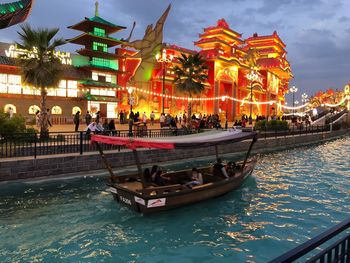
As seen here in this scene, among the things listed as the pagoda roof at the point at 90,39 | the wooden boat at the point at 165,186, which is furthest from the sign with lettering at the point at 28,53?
the wooden boat at the point at 165,186

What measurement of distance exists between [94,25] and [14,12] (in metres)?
19.8

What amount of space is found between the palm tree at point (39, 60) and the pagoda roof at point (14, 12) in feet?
3.23

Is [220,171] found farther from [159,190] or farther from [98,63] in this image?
[98,63]

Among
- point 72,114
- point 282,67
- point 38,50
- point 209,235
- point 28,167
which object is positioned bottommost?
point 209,235

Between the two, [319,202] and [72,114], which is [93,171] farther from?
[72,114]

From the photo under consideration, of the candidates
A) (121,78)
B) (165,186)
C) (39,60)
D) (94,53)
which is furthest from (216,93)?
(165,186)

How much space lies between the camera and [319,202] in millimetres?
13562

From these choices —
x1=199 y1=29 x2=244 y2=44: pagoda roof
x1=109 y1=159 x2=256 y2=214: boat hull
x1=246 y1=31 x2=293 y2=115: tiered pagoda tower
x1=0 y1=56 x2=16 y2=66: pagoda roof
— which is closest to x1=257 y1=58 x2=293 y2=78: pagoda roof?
x1=246 y1=31 x2=293 y2=115: tiered pagoda tower

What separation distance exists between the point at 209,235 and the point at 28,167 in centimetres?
986

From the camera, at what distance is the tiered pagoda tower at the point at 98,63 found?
→ 119 feet

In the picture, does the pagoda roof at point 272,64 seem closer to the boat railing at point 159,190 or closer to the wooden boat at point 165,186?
the wooden boat at point 165,186

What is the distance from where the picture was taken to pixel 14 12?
18562 millimetres

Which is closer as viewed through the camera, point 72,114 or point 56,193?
point 56,193

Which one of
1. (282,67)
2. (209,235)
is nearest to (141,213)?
(209,235)
